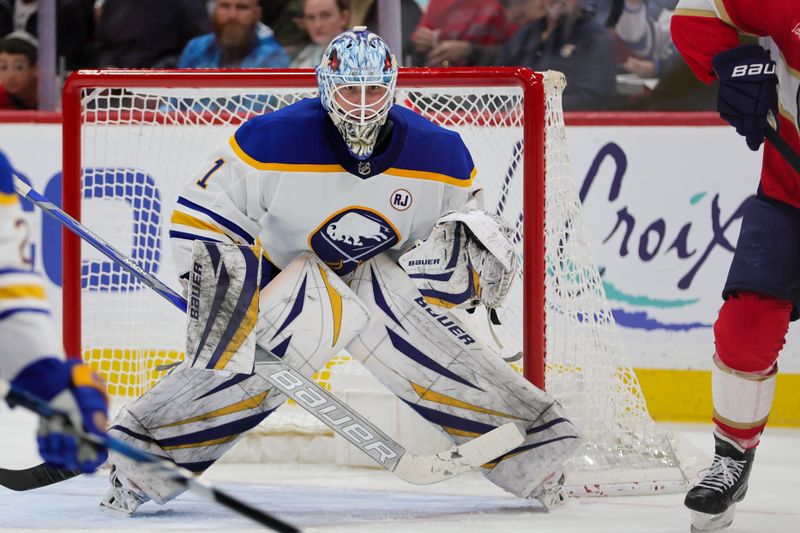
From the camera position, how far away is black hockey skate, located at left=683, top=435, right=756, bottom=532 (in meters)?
2.62

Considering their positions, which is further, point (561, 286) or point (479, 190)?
Result: point (561, 286)

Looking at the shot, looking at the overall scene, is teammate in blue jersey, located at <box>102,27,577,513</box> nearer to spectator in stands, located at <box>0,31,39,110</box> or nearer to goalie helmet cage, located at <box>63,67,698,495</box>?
goalie helmet cage, located at <box>63,67,698,495</box>

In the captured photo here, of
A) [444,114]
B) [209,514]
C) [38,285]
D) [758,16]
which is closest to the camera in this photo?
[38,285]

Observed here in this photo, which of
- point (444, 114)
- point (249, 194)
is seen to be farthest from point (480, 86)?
point (249, 194)

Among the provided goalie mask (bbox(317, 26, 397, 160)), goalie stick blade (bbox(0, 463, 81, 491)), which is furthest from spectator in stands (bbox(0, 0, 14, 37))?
goalie mask (bbox(317, 26, 397, 160))

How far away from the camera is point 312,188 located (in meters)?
2.75

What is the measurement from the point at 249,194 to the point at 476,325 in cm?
78

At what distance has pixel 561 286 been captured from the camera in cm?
317

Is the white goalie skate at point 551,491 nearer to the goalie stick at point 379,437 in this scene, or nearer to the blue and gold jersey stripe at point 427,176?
the goalie stick at point 379,437

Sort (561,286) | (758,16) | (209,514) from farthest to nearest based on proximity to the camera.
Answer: (561,286), (209,514), (758,16)

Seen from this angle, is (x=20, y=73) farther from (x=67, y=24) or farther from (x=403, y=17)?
(x=403, y=17)

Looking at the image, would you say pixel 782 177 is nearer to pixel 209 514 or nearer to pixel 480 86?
pixel 480 86

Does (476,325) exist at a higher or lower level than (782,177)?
lower

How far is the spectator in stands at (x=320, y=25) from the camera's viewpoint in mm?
4461
